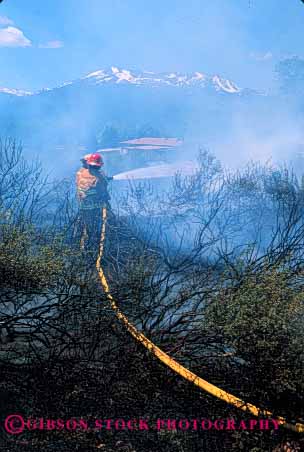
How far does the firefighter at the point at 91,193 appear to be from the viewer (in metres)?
9.03

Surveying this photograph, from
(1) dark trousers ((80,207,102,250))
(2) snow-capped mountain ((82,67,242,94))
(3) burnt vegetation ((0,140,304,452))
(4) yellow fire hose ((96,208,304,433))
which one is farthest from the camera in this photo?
(2) snow-capped mountain ((82,67,242,94))

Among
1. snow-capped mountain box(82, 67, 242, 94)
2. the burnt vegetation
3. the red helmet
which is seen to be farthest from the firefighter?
snow-capped mountain box(82, 67, 242, 94)

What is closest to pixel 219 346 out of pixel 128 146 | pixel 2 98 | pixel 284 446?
pixel 284 446

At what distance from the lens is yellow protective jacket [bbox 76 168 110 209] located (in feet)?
29.9

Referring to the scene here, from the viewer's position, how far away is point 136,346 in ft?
16.2

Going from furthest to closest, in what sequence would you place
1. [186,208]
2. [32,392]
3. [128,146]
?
[128,146], [186,208], [32,392]

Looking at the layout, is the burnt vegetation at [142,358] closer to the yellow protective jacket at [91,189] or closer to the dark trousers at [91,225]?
the dark trousers at [91,225]

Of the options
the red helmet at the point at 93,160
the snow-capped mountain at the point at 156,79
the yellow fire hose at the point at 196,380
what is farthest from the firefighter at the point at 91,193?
the snow-capped mountain at the point at 156,79

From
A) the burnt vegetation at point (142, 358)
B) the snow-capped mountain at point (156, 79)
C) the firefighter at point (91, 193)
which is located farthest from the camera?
the snow-capped mountain at point (156, 79)

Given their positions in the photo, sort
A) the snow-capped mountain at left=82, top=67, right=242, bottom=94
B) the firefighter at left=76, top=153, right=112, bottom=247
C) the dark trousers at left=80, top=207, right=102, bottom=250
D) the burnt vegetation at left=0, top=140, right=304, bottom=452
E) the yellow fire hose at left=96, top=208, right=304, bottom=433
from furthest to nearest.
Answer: the snow-capped mountain at left=82, top=67, right=242, bottom=94 < the firefighter at left=76, top=153, right=112, bottom=247 < the dark trousers at left=80, top=207, right=102, bottom=250 < the burnt vegetation at left=0, top=140, right=304, bottom=452 < the yellow fire hose at left=96, top=208, right=304, bottom=433

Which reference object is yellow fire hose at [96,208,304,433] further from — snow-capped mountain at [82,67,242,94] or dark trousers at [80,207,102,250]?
snow-capped mountain at [82,67,242,94]

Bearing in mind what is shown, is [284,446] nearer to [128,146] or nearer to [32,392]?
[32,392]

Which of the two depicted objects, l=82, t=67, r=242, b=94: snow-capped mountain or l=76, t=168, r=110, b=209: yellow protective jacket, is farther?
l=82, t=67, r=242, b=94: snow-capped mountain

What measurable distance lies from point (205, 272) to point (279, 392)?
271cm
